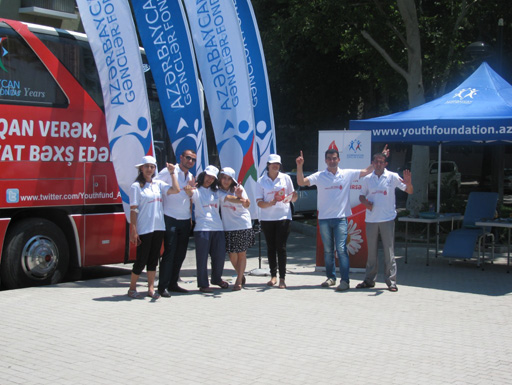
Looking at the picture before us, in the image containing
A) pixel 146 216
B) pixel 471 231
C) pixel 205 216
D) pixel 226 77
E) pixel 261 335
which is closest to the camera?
pixel 261 335

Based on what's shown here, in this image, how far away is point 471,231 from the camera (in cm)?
1180

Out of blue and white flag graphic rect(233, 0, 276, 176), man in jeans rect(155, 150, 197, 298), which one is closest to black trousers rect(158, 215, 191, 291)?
man in jeans rect(155, 150, 197, 298)

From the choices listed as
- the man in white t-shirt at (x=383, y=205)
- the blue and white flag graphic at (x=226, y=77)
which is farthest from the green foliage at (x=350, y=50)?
the man in white t-shirt at (x=383, y=205)

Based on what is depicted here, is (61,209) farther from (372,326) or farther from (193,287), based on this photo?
(372,326)

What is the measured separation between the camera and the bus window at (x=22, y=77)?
9.38 meters

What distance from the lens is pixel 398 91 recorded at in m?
21.8

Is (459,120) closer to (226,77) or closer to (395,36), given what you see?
(226,77)

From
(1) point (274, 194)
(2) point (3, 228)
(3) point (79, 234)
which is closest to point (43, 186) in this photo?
(2) point (3, 228)

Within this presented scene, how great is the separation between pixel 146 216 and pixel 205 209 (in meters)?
0.96

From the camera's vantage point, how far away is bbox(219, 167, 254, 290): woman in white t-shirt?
368 inches

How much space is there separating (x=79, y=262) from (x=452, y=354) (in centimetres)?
599

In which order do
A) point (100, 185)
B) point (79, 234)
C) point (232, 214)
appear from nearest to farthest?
point (232, 214) < point (79, 234) < point (100, 185)

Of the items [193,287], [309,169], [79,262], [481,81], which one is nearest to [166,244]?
[193,287]

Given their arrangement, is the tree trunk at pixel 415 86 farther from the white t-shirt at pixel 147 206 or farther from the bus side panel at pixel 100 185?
the white t-shirt at pixel 147 206
